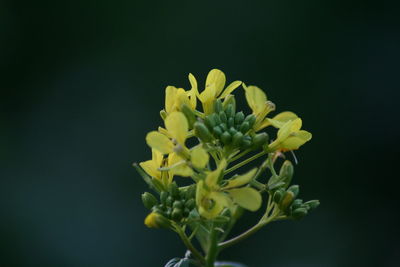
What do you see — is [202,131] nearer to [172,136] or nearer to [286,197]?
[172,136]

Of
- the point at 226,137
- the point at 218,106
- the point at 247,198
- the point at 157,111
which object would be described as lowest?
the point at 247,198

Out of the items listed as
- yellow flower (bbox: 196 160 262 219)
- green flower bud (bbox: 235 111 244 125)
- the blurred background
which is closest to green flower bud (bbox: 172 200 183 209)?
yellow flower (bbox: 196 160 262 219)

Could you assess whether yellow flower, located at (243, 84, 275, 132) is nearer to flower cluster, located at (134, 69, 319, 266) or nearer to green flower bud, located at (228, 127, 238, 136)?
flower cluster, located at (134, 69, 319, 266)

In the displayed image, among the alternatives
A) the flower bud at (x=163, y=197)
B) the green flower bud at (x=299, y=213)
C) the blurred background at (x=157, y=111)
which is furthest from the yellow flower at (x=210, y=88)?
the blurred background at (x=157, y=111)

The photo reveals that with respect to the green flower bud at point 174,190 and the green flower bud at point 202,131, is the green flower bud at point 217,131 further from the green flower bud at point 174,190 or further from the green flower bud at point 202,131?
the green flower bud at point 174,190

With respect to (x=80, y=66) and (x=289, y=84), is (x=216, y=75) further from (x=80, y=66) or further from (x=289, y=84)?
(x=80, y=66)

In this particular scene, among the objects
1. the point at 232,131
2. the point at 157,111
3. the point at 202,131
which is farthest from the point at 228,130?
the point at 157,111
